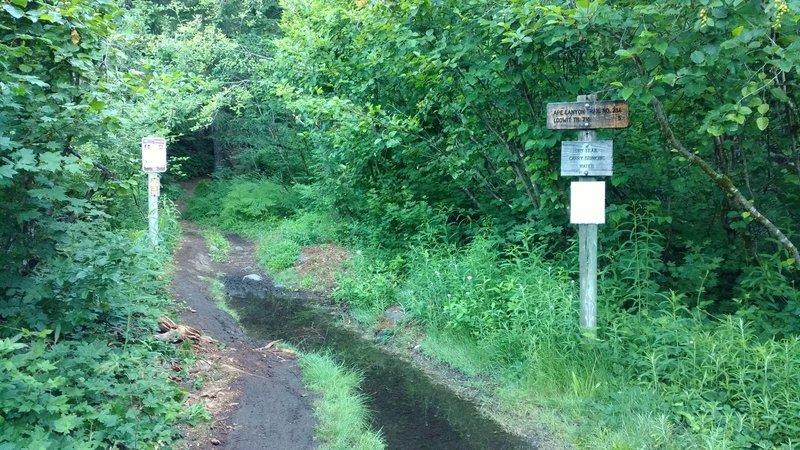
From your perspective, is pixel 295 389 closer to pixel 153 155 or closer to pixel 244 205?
pixel 153 155

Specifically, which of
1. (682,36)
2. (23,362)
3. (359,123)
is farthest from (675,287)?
(23,362)

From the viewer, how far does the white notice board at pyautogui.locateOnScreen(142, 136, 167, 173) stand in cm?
946

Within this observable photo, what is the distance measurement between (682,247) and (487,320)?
246 cm

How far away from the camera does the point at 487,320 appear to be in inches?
275

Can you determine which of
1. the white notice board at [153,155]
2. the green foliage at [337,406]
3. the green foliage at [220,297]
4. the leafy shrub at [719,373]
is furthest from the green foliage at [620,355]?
the white notice board at [153,155]

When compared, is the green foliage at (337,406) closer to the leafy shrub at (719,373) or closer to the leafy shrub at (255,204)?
the leafy shrub at (719,373)

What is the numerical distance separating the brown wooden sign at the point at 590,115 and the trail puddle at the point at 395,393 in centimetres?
292

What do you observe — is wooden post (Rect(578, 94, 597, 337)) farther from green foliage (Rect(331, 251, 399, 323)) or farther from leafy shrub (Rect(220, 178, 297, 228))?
leafy shrub (Rect(220, 178, 297, 228))

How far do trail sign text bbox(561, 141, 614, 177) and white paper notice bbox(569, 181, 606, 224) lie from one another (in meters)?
0.14

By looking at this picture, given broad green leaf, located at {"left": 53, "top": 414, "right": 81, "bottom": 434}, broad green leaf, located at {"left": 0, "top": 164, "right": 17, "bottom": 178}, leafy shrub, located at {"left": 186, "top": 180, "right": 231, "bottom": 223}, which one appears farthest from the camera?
leafy shrub, located at {"left": 186, "top": 180, "right": 231, "bottom": 223}

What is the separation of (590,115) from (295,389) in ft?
12.9

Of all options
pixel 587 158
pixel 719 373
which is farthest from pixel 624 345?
pixel 587 158

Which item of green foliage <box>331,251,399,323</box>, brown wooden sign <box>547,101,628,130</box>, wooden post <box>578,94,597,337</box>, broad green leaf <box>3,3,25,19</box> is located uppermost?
broad green leaf <box>3,3,25,19</box>

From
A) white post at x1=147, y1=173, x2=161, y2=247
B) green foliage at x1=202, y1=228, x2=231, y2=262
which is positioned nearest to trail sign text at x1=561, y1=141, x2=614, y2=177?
white post at x1=147, y1=173, x2=161, y2=247
